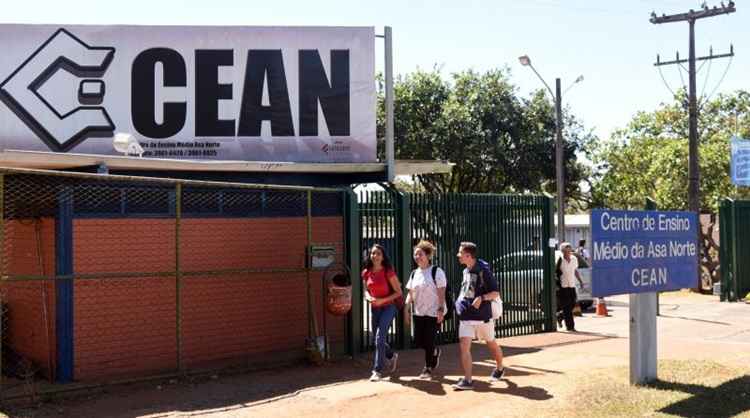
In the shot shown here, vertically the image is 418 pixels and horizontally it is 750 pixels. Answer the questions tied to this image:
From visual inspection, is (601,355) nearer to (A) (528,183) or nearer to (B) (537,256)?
(B) (537,256)

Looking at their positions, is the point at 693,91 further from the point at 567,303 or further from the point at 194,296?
the point at 194,296

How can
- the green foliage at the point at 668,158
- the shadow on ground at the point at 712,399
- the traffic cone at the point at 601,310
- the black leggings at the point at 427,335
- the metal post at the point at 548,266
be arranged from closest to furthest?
the shadow on ground at the point at 712,399 < the black leggings at the point at 427,335 < the metal post at the point at 548,266 < the traffic cone at the point at 601,310 < the green foliage at the point at 668,158

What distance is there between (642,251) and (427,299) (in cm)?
248

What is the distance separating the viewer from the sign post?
8.95 m

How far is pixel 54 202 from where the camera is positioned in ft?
30.4

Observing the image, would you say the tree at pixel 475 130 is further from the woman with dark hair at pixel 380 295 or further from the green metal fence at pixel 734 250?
the woman with dark hair at pixel 380 295

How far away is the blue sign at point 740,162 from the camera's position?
23562 mm

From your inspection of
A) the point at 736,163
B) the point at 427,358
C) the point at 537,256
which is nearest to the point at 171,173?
the point at 427,358

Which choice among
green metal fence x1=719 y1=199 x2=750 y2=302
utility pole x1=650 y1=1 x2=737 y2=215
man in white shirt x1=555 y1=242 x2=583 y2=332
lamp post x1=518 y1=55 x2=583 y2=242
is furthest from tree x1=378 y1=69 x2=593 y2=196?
man in white shirt x1=555 y1=242 x2=583 y2=332

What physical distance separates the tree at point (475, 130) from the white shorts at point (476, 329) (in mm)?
22328

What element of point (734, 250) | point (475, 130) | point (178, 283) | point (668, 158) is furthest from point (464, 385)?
point (668, 158)

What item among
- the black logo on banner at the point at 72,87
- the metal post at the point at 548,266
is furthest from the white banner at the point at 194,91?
the metal post at the point at 548,266

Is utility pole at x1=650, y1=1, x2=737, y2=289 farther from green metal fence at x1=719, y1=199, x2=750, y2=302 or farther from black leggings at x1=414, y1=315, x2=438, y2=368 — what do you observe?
black leggings at x1=414, y1=315, x2=438, y2=368

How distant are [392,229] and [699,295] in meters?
13.2
